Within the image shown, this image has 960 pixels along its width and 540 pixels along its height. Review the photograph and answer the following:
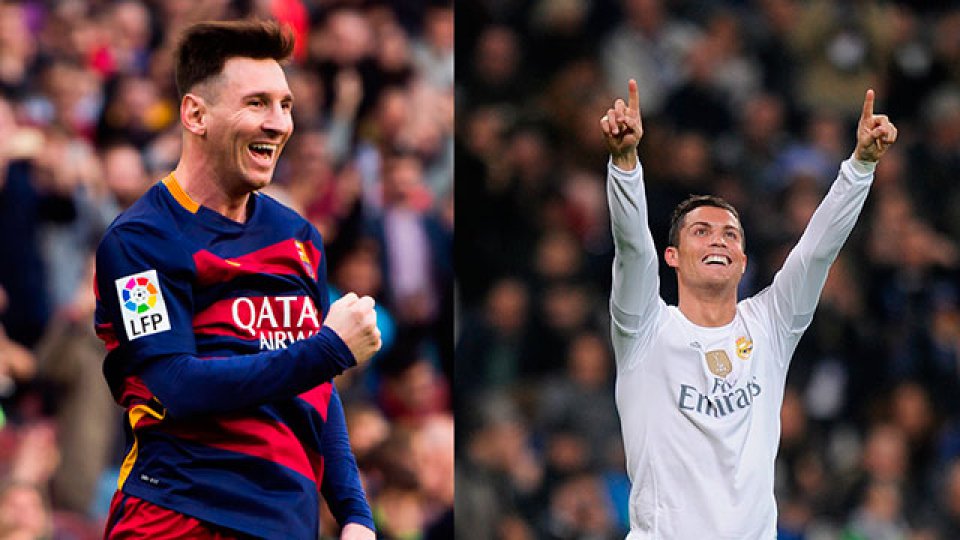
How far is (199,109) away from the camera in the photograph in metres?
3.11

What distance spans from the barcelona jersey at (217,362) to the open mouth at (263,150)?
14 cm

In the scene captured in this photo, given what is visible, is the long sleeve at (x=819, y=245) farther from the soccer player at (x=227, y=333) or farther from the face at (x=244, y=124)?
the face at (x=244, y=124)

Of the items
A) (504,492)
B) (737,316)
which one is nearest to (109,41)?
(504,492)

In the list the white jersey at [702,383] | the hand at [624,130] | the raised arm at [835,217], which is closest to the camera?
the hand at [624,130]

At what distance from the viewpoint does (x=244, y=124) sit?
307 centimetres

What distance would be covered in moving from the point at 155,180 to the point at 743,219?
13.7 feet

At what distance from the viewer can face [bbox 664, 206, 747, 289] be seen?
173 inches

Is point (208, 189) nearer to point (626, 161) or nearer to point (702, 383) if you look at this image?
point (626, 161)

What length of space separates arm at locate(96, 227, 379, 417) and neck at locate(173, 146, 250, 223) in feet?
0.50

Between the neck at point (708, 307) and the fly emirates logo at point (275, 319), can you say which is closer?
the fly emirates logo at point (275, 319)

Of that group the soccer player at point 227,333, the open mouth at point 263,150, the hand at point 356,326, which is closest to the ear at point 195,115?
the soccer player at point 227,333

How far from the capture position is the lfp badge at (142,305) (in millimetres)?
2922

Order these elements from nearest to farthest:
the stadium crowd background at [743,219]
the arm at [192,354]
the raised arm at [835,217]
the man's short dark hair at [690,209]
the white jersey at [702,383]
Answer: the arm at [192,354] → the white jersey at [702,383] → the raised arm at [835,217] → the man's short dark hair at [690,209] → the stadium crowd background at [743,219]

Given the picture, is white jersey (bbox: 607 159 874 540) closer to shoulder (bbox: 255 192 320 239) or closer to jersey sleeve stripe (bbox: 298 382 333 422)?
shoulder (bbox: 255 192 320 239)
